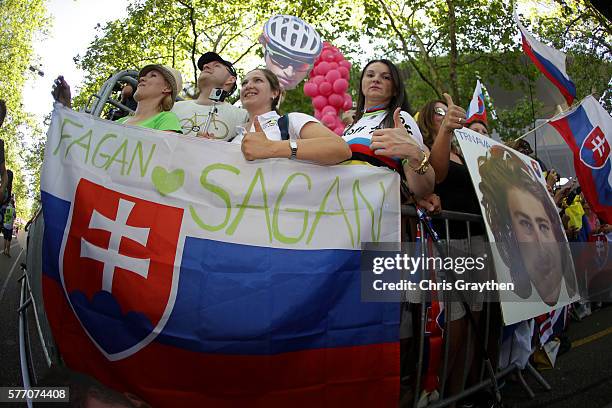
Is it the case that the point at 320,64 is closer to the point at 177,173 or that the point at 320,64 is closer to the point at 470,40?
the point at 177,173

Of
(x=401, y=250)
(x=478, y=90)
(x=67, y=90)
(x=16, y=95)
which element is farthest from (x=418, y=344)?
(x=16, y=95)

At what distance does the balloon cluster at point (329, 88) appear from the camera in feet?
21.9

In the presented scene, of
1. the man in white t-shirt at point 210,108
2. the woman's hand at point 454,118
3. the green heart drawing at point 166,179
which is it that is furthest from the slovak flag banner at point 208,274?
the man in white t-shirt at point 210,108

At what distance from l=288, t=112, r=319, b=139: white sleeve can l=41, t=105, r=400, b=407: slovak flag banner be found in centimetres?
31

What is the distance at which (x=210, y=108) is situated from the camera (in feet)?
12.7

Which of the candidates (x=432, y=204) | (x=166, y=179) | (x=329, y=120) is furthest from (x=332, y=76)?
(x=166, y=179)

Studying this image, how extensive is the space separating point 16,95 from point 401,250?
39886 millimetres

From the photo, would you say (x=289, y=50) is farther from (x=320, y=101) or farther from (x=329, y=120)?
(x=320, y=101)

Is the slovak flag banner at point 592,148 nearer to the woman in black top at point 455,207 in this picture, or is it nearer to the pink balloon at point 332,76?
the woman in black top at point 455,207

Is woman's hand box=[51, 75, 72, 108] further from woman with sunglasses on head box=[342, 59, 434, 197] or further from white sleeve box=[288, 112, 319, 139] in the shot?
woman with sunglasses on head box=[342, 59, 434, 197]

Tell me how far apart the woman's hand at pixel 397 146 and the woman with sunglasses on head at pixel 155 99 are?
1152mm

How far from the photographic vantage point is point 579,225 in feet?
22.3

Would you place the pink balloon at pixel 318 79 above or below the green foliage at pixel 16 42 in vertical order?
below

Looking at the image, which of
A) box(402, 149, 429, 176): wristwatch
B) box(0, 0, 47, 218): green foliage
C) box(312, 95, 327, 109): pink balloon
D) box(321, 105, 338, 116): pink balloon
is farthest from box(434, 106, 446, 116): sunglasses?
box(0, 0, 47, 218): green foliage
